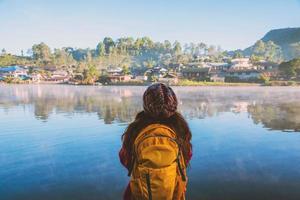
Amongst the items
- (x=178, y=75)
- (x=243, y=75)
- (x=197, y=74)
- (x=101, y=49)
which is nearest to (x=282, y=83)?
(x=243, y=75)

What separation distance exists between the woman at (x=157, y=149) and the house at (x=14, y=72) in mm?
111961

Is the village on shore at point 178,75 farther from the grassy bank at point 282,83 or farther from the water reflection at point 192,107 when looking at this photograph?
the water reflection at point 192,107

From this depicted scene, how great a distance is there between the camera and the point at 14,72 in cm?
11106

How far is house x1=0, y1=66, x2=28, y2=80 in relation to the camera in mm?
109125

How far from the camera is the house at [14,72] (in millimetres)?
109125

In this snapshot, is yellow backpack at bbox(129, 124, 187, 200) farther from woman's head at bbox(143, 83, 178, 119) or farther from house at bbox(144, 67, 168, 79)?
house at bbox(144, 67, 168, 79)

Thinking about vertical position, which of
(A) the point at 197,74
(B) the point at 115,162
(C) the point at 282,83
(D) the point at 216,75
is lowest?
(C) the point at 282,83

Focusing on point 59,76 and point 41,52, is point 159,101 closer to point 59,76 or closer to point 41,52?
point 59,76

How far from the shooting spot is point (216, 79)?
251ft

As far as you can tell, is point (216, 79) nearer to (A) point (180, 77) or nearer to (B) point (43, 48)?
(A) point (180, 77)

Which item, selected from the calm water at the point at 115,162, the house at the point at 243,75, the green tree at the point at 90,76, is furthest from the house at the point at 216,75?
the calm water at the point at 115,162

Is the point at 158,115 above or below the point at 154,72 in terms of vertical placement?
above

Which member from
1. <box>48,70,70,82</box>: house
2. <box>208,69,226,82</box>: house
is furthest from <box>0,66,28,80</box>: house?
<box>208,69,226,82</box>: house

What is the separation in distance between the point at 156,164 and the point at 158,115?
419 millimetres
